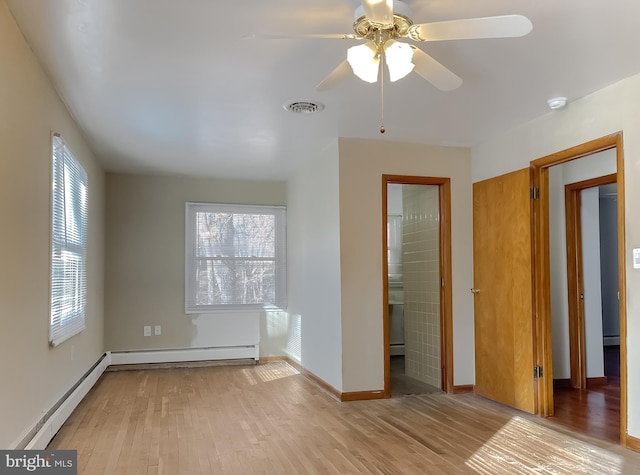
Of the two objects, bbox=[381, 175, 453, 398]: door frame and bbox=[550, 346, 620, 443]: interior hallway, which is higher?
bbox=[381, 175, 453, 398]: door frame

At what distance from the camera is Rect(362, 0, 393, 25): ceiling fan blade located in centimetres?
188

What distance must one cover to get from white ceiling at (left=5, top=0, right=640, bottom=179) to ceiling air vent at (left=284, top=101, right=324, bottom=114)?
0.08 metres

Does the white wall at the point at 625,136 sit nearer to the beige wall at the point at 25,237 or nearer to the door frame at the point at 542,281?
the door frame at the point at 542,281

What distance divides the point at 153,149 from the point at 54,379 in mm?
2321

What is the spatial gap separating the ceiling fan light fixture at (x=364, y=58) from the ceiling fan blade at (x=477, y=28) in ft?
0.62

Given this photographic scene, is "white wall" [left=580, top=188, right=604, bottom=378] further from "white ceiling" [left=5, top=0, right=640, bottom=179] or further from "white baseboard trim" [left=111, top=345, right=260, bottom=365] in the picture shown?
"white baseboard trim" [left=111, top=345, right=260, bottom=365]

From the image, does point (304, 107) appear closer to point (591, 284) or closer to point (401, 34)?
point (401, 34)

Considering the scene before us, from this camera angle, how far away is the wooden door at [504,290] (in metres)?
4.05

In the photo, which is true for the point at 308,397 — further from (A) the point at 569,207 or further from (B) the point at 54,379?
(A) the point at 569,207

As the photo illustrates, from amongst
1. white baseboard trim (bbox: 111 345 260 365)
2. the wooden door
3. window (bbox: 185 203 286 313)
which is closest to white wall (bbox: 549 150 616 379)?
the wooden door

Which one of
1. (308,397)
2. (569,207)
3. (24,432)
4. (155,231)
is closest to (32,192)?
(24,432)

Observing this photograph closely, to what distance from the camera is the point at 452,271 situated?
4.74 metres

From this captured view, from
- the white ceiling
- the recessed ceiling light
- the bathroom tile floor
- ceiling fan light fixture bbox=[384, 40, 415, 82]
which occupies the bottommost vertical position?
the bathroom tile floor

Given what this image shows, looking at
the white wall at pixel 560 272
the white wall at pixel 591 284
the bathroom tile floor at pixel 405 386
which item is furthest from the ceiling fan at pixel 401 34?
the white wall at pixel 591 284
